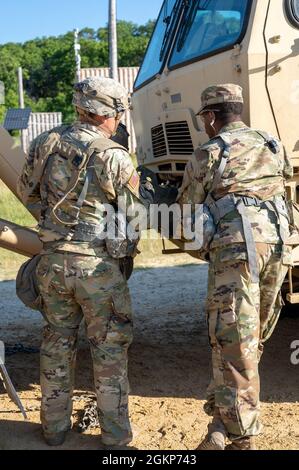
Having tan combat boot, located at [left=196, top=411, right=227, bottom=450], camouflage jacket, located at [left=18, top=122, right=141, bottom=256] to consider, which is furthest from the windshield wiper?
tan combat boot, located at [left=196, top=411, right=227, bottom=450]

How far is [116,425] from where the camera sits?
3.80 meters

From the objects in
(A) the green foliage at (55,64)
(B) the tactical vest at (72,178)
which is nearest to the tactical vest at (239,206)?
(B) the tactical vest at (72,178)

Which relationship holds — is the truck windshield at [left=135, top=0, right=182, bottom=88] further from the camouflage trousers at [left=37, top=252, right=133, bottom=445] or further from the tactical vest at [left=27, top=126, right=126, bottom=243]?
the camouflage trousers at [left=37, top=252, right=133, bottom=445]

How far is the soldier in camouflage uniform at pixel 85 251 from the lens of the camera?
3.66 m

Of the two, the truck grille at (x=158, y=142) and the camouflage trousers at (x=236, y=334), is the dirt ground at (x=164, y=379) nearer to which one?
the camouflage trousers at (x=236, y=334)

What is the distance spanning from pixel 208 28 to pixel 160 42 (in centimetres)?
83

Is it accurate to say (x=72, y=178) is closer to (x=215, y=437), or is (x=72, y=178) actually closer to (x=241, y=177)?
(x=241, y=177)

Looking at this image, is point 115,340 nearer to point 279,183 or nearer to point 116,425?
point 116,425

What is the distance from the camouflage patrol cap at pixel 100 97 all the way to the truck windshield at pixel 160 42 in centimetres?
152

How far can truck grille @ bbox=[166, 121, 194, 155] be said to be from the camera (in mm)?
4750

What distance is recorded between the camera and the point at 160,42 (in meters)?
5.45

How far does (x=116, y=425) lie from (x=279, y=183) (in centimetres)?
153
